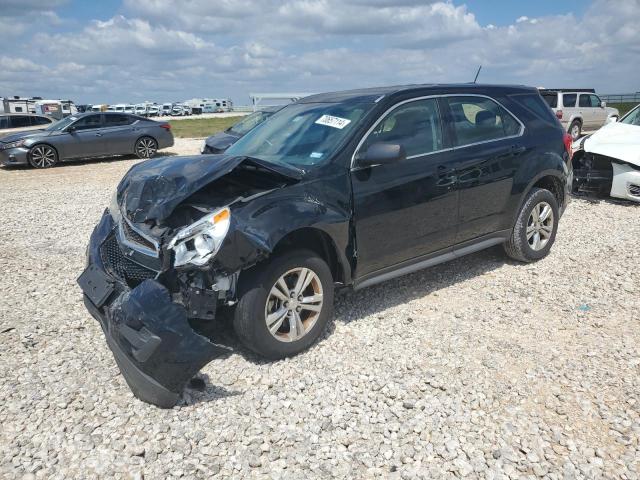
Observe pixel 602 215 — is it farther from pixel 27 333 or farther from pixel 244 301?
pixel 27 333

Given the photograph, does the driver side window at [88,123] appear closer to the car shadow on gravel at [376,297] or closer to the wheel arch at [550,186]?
the car shadow on gravel at [376,297]

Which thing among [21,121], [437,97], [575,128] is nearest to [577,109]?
[575,128]

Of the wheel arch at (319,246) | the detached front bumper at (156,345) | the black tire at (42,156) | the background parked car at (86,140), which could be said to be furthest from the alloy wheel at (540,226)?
the black tire at (42,156)

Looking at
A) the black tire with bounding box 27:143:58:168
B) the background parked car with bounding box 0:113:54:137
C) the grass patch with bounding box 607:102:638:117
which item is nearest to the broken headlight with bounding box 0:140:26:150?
the black tire with bounding box 27:143:58:168

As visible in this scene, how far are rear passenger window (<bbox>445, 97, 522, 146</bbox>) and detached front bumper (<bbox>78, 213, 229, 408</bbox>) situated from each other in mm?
2940

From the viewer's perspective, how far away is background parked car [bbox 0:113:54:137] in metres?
17.3

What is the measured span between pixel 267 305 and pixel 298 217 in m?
0.63

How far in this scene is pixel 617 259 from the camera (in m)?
5.91

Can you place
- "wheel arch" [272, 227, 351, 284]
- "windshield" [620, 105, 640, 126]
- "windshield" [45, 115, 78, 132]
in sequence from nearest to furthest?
"wheel arch" [272, 227, 351, 284] < "windshield" [620, 105, 640, 126] < "windshield" [45, 115, 78, 132]

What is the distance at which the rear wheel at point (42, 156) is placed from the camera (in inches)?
565

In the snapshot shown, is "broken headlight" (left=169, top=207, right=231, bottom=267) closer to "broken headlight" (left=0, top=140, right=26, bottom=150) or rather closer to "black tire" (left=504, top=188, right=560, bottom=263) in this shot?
"black tire" (left=504, top=188, right=560, bottom=263)

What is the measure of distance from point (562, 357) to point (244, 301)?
233cm

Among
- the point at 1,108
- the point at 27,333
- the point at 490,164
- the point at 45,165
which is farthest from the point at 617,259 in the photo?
the point at 1,108

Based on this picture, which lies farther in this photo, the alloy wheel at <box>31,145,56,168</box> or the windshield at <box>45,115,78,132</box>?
the windshield at <box>45,115,78,132</box>
